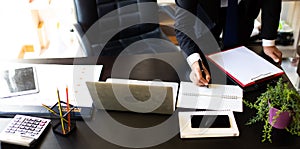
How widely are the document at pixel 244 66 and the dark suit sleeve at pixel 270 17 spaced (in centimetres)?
16

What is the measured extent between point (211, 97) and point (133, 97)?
0.32 meters

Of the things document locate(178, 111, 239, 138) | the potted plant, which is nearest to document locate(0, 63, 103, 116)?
document locate(178, 111, 239, 138)

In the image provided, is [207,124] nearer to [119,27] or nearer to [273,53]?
[273,53]

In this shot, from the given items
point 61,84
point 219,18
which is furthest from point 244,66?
point 61,84

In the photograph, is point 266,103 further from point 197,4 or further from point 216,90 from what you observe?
point 197,4

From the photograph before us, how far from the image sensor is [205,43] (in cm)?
172

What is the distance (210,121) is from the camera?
46.8 inches

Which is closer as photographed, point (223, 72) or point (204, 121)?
point (204, 121)

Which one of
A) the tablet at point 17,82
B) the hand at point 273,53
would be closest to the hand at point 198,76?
the hand at point 273,53

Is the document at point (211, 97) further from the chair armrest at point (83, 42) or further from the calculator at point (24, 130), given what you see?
the chair armrest at point (83, 42)

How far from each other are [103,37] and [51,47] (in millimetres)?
1116

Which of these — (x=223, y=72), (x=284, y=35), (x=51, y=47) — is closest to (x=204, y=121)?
(x=223, y=72)

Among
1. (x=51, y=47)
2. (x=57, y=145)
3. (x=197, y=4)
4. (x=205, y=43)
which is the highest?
(x=197, y=4)

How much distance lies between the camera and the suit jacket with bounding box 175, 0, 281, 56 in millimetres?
1594
